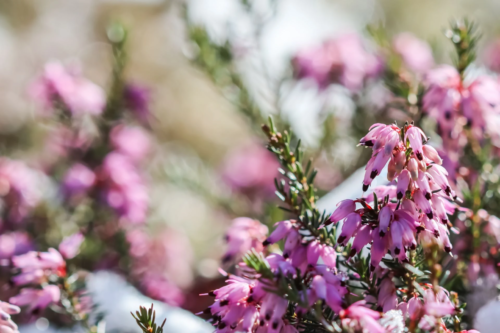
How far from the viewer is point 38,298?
2.48 feet

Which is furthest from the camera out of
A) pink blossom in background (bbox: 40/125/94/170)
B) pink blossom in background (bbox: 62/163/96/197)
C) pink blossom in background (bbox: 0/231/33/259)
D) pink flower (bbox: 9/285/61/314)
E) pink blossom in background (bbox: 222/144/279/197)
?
pink blossom in background (bbox: 222/144/279/197)

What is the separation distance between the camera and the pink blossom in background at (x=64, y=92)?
1.33 meters

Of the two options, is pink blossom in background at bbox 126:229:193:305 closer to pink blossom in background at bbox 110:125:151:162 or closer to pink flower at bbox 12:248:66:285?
pink blossom in background at bbox 110:125:151:162

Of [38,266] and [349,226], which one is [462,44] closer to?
[349,226]

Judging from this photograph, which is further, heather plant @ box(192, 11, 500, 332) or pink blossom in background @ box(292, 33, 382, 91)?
pink blossom in background @ box(292, 33, 382, 91)

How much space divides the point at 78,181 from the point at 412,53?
40.2 inches

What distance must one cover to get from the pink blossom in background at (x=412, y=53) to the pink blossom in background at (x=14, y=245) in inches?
43.4

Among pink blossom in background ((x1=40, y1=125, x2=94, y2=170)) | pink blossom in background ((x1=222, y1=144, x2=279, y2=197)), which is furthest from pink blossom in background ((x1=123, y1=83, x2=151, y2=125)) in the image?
pink blossom in background ((x1=222, y1=144, x2=279, y2=197))

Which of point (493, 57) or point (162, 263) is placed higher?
point (493, 57)

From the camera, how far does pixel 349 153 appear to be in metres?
1.59

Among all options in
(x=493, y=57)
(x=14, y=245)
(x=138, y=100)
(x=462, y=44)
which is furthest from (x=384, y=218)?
(x=493, y=57)

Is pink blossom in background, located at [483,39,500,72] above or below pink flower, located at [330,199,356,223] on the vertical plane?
above

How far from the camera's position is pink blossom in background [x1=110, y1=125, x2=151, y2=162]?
1431 millimetres

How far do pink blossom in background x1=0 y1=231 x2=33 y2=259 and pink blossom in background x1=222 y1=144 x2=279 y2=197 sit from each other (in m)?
0.89
